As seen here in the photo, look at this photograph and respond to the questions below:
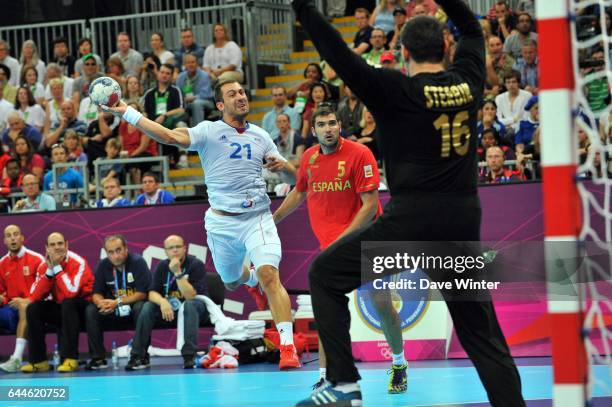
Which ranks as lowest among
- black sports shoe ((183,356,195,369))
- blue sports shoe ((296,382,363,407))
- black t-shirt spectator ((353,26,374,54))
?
black sports shoe ((183,356,195,369))

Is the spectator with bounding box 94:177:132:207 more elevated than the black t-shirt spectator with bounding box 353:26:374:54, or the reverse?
the black t-shirt spectator with bounding box 353:26:374:54

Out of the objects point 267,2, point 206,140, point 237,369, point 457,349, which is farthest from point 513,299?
point 267,2

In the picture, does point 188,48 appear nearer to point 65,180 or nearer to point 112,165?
point 112,165

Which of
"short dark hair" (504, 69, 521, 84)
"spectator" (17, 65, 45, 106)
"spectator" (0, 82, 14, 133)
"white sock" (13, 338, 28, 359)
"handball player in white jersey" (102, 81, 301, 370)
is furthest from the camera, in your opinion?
"spectator" (17, 65, 45, 106)

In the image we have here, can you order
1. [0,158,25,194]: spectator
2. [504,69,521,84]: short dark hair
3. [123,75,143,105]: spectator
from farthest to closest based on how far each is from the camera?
[123,75,143,105]: spectator < [0,158,25,194]: spectator < [504,69,521,84]: short dark hair

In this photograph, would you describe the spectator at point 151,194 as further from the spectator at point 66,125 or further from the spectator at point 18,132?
the spectator at point 18,132

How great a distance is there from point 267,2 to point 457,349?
10911mm

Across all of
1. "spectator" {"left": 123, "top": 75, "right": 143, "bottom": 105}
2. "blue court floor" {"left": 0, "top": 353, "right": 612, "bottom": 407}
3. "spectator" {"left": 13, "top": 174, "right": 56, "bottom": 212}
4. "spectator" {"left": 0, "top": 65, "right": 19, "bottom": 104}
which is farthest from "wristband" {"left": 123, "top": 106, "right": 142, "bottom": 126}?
"spectator" {"left": 0, "top": 65, "right": 19, "bottom": 104}

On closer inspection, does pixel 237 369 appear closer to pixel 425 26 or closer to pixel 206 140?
pixel 206 140

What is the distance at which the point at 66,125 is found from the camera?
68.8 feet

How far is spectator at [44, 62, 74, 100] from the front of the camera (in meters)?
22.1

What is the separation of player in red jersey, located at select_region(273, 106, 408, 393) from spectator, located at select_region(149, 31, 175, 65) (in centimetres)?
1123

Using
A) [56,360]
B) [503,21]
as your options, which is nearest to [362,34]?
[503,21]

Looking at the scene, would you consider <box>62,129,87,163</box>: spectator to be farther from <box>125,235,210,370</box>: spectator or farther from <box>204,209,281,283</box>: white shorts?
<box>204,209,281,283</box>: white shorts
